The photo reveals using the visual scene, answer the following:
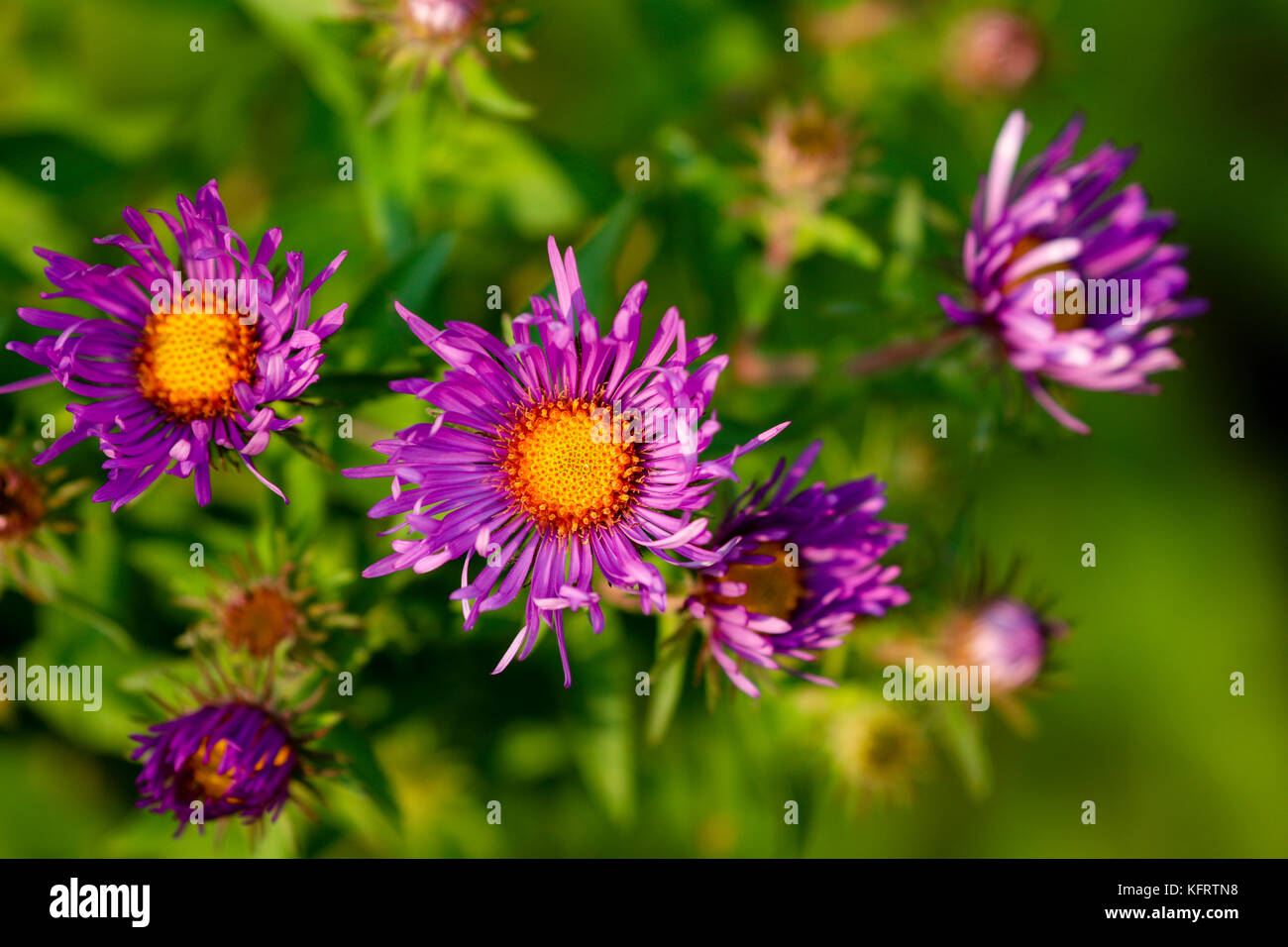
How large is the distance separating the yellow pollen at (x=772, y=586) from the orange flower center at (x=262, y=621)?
990mm

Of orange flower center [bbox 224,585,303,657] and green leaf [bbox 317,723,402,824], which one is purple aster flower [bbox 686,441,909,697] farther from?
orange flower center [bbox 224,585,303,657]

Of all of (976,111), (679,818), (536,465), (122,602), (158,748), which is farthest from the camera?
(976,111)

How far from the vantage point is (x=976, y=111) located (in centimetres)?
352

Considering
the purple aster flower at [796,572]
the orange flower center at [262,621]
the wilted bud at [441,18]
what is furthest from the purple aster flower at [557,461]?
the wilted bud at [441,18]

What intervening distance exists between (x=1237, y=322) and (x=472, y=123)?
14.0 ft

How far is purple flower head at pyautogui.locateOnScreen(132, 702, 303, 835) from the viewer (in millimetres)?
1885

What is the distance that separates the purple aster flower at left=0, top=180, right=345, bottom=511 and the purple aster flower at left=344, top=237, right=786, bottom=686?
284mm

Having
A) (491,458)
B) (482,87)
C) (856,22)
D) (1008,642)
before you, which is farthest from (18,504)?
(856,22)

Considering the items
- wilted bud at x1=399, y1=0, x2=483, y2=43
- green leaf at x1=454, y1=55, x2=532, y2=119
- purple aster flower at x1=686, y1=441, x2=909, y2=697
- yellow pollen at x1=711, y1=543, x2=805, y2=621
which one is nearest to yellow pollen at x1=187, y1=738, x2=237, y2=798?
purple aster flower at x1=686, y1=441, x2=909, y2=697

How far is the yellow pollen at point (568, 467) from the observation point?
2.04m
